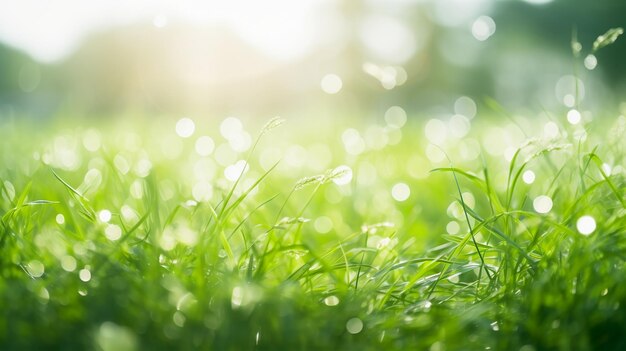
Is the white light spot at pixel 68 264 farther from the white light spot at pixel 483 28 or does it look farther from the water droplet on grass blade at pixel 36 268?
the white light spot at pixel 483 28

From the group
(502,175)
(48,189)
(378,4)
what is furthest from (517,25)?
(48,189)

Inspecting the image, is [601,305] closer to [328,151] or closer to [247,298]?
[247,298]

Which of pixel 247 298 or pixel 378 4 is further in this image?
pixel 378 4

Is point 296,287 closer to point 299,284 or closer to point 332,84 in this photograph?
point 299,284

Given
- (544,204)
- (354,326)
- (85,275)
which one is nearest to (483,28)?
(544,204)

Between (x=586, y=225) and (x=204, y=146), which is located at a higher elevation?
(x=204, y=146)
